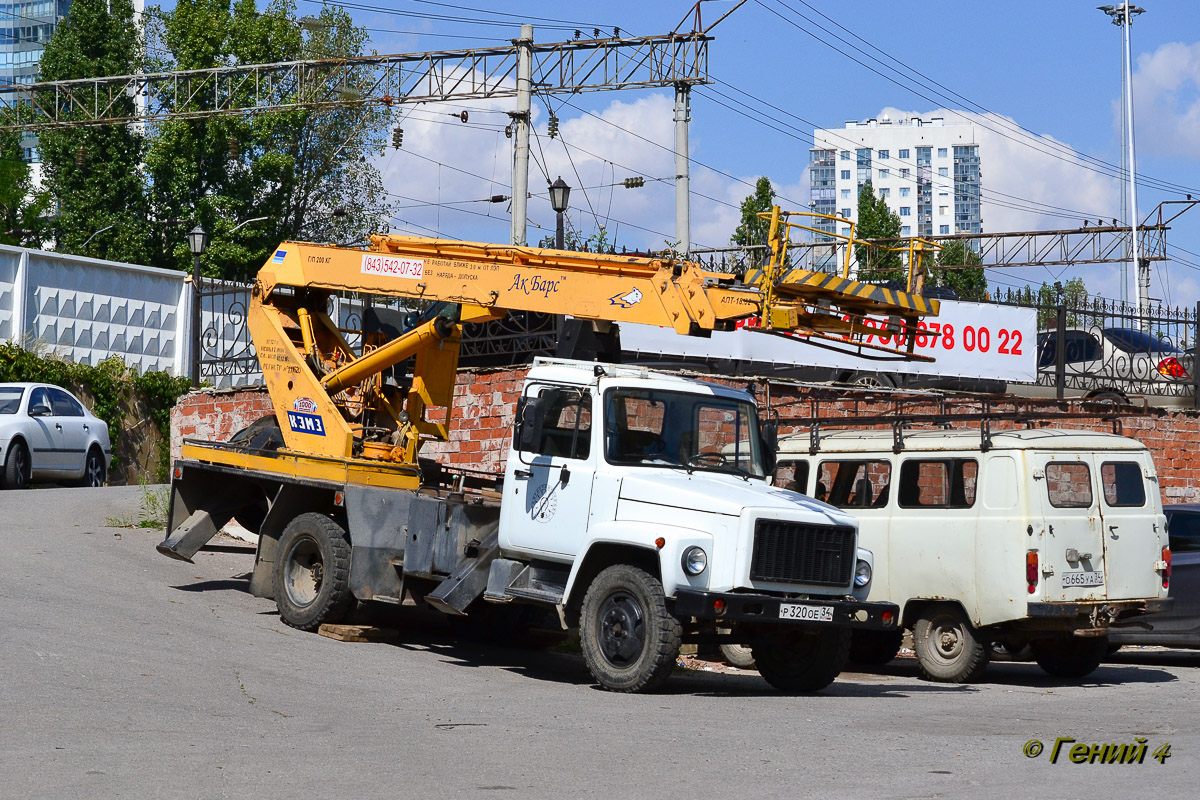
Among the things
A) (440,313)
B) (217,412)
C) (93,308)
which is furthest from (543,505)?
(93,308)

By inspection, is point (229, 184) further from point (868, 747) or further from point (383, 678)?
point (868, 747)

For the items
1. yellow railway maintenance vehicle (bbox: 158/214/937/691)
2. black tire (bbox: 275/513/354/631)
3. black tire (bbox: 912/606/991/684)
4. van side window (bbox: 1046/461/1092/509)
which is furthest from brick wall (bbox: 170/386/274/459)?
van side window (bbox: 1046/461/1092/509)

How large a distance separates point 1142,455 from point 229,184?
4235cm

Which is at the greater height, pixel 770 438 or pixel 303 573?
pixel 770 438

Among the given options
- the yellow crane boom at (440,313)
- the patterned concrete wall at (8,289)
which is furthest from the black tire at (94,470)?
the yellow crane boom at (440,313)

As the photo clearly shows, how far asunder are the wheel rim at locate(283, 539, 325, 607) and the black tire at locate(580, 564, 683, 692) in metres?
3.30

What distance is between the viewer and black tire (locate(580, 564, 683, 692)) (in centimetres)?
978

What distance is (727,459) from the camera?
1089cm

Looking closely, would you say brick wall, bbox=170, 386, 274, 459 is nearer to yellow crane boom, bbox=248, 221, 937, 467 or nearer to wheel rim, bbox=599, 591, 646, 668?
yellow crane boom, bbox=248, 221, 937, 467

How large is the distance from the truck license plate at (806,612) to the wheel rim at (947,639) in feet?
7.72

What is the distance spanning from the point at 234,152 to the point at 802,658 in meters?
41.4

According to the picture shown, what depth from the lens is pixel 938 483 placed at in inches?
477

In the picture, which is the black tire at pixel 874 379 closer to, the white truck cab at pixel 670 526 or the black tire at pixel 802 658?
the white truck cab at pixel 670 526

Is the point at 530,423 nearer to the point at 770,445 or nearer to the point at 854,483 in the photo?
the point at 770,445
